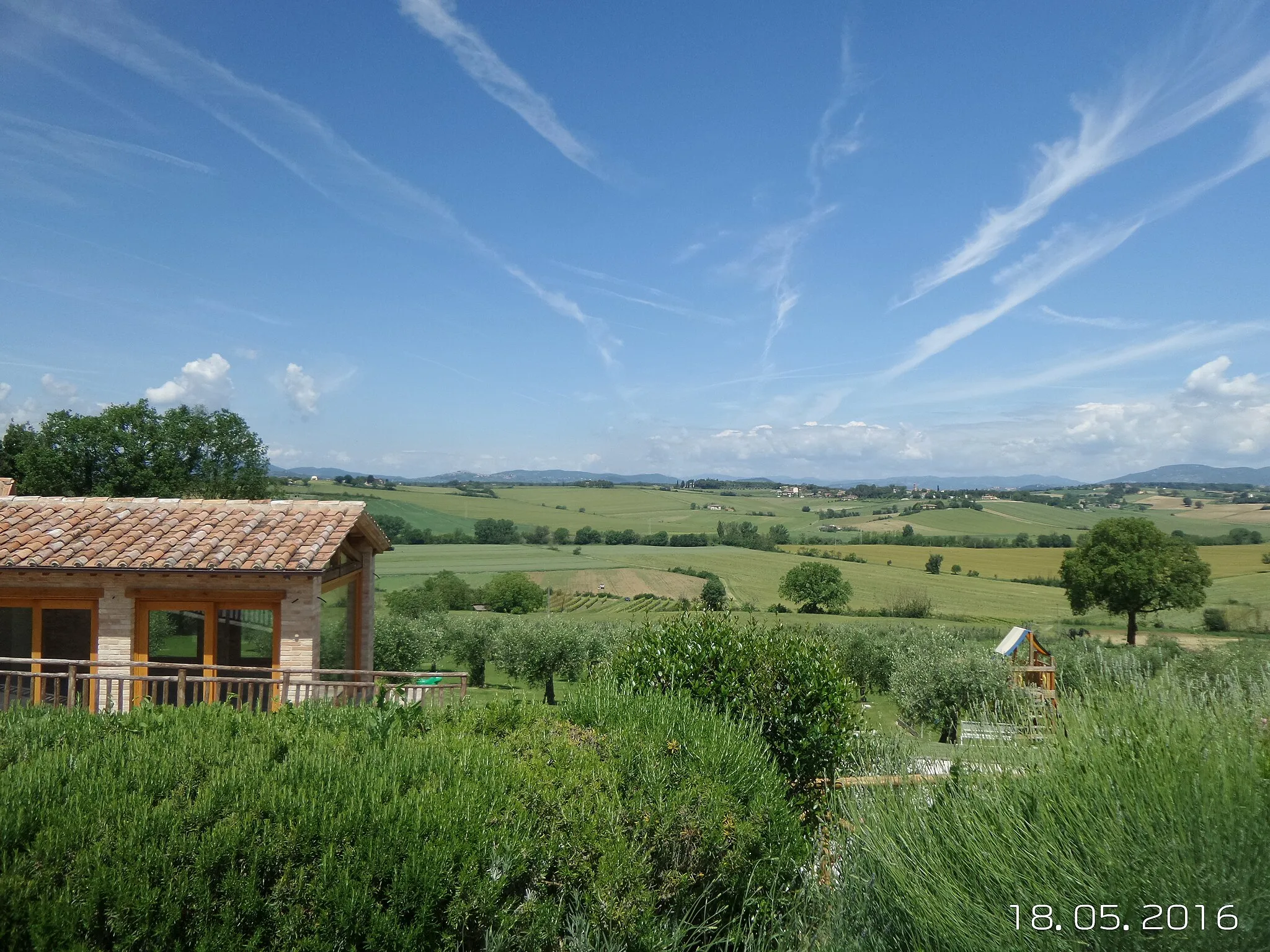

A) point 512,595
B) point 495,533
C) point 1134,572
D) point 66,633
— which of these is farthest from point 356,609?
point 495,533

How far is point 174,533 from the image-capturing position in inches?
498

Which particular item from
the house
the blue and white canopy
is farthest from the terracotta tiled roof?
the blue and white canopy

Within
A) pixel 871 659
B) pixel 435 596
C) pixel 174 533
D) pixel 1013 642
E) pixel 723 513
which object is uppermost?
pixel 174 533

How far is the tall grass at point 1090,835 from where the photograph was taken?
2.80 meters

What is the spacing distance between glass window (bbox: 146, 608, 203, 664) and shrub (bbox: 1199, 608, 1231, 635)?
58.7m

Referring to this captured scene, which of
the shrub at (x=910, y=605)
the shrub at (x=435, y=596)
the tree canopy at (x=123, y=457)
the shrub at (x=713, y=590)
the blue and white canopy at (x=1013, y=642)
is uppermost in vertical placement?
the tree canopy at (x=123, y=457)

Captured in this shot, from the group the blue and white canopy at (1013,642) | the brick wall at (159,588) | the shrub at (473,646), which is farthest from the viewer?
the shrub at (473,646)

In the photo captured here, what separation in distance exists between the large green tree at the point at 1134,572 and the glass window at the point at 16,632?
4896 cm

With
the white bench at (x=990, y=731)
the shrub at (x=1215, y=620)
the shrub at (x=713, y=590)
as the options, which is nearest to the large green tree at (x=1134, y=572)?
the shrub at (x=1215, y=620)

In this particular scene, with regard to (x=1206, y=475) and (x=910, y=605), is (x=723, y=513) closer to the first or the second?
(x=910, y=605)

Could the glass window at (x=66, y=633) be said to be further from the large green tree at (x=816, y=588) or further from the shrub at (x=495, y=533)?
the shrub at (x=495, y=533)

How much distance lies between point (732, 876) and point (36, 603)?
12.5m

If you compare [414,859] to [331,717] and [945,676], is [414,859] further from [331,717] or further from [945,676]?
[945,676]

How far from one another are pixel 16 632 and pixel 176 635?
254 cm
